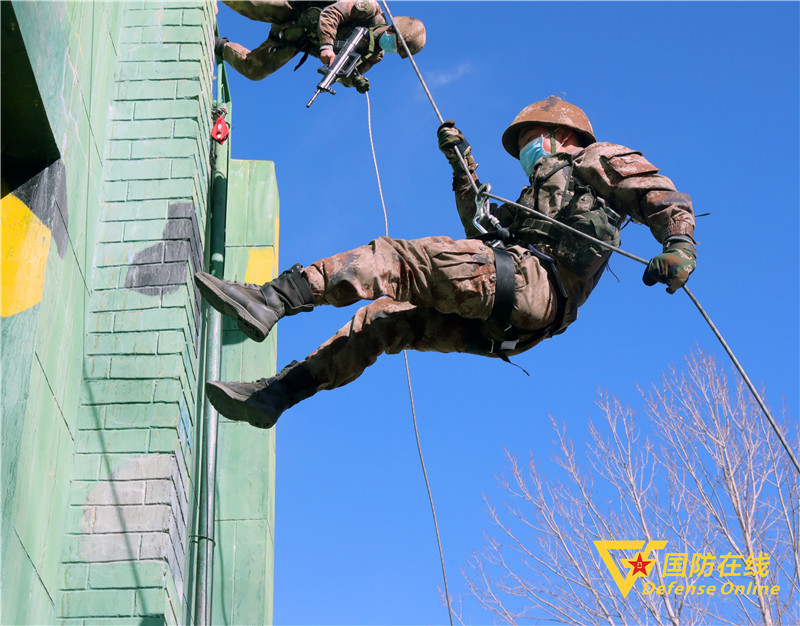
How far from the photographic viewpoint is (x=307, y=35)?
884cm

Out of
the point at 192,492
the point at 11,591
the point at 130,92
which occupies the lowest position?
the point at 11,591

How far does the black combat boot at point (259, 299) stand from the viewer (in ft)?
15.4

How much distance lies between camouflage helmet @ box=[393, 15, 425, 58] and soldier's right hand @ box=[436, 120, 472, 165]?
3.16 meters

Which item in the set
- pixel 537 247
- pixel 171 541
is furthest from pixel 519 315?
pixel 171 541

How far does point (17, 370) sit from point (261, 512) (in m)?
3.36

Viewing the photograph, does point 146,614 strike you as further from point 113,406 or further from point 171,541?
point 113,406

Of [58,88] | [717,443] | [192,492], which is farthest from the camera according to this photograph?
[717,443]

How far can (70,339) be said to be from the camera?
551cm

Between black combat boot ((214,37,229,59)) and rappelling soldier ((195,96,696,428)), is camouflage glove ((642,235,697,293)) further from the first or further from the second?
black combat boot ((214,37,229,59))

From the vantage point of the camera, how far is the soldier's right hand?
6.34 m

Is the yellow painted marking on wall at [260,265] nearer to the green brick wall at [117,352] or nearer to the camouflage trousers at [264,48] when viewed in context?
the green brick wall at [117,352]

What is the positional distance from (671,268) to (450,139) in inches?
64.7

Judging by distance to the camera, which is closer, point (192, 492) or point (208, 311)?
point (192, 492)

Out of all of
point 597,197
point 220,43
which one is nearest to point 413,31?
point 220,43
